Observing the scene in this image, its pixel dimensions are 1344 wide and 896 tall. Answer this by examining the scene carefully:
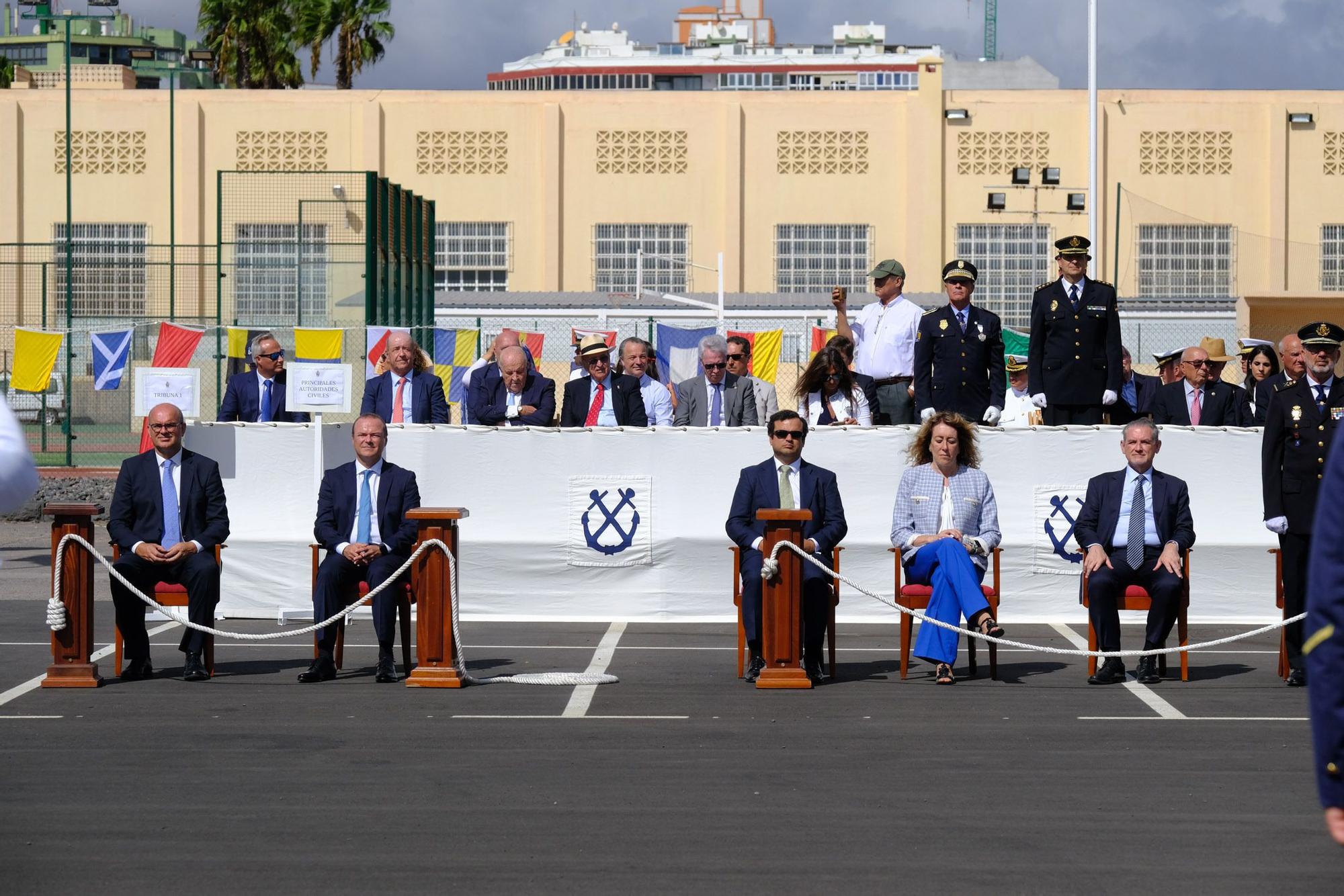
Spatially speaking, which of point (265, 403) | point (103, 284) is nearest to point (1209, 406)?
point (265, 403)

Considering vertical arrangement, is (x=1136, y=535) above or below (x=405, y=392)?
below

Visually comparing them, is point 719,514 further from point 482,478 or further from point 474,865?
point 474,865

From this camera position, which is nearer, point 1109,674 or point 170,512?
point 1109,674

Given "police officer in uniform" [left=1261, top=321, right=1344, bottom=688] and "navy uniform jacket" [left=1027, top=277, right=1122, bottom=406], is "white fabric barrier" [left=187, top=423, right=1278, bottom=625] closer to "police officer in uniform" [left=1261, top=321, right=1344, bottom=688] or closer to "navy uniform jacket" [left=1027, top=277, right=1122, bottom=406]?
"navy uniform jacket" [left=1027, top=277, right=1122, bottom=406]

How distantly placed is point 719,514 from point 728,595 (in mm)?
625

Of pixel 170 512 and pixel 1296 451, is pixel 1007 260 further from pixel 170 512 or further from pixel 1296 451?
pixel 170 512

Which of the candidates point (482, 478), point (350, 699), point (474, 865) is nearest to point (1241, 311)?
point (482, 478)

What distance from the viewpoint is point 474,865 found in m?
6.43

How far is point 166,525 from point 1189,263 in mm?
41177

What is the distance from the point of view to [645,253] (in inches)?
1911

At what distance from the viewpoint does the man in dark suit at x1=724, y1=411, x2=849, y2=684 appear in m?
10.7

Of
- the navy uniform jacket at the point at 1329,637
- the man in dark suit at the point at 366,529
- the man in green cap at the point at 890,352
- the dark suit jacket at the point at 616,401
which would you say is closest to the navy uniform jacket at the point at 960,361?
the man in green cap at the point at 890,352

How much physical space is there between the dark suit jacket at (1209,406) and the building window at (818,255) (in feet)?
109

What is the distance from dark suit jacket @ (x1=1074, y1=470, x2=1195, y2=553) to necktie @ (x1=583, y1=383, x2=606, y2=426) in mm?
4377
